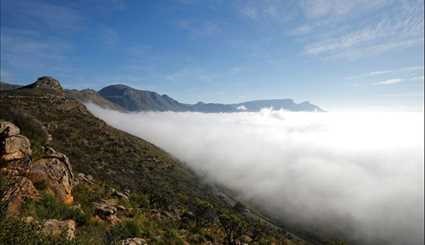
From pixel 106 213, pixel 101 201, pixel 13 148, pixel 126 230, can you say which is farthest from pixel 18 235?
pixel 101 201

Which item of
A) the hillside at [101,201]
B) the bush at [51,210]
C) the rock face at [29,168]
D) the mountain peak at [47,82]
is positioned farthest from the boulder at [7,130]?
the mountain peak at [47,82]

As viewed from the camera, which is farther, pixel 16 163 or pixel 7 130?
pixel 7 130

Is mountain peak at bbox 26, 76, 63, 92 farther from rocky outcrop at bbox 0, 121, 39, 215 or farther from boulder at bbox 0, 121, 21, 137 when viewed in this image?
rocky outcrop at bbox 0, 121, 39, 215

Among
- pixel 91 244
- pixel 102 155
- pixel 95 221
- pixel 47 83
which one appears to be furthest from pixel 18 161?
pixel 47 83

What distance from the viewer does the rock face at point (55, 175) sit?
17688 millimetres

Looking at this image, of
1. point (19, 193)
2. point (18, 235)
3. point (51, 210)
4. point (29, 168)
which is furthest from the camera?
point (29, 168)

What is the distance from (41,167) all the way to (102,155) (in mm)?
71630

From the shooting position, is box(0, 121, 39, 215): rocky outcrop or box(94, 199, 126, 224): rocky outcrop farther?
box(94, 199, 126, 224): rocky outcrop

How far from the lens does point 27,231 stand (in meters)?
7.59

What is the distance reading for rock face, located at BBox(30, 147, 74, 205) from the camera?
17688mm

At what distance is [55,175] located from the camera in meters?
18.8

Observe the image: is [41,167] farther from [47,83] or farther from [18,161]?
[47,83]

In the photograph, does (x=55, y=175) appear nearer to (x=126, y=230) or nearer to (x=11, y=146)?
(x=11, y=146)

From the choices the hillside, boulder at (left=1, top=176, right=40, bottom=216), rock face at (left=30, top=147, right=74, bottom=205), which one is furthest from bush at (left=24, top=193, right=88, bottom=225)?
rock face at (left=30, top=147, right=74, bottom=205)
